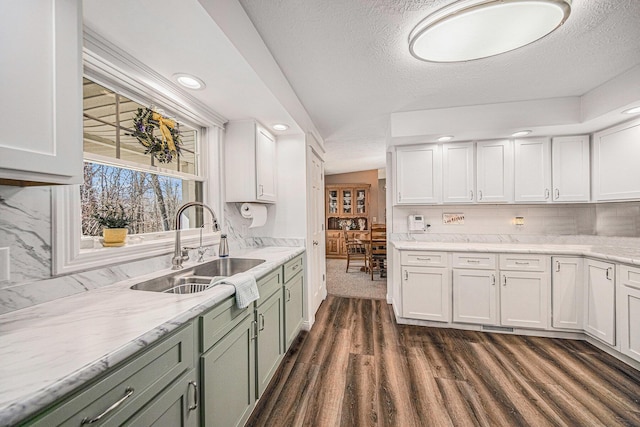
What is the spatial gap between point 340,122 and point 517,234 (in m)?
2.54

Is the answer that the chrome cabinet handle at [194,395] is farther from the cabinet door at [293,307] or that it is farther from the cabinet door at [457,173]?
the cabinet door at [457,173]

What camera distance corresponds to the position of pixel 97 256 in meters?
1.33

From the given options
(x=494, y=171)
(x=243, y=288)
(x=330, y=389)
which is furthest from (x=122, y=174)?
(x=494, y=171)

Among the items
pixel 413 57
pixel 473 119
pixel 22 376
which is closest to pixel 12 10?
pixel 22 376

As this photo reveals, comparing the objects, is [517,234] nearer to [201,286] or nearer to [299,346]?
[299,346]

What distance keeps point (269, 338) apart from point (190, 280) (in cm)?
68

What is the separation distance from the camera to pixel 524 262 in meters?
2.70

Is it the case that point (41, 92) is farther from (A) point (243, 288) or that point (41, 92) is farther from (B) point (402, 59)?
(B) point (402, 59)

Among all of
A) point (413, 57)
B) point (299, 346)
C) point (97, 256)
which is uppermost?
point (413, 57)

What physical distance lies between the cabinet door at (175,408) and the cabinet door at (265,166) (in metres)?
1.66

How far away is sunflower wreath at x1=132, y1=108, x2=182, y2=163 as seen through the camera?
1.68 m

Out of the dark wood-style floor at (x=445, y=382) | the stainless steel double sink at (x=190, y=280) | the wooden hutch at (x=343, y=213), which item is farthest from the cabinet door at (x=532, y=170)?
the wooden hutch at (x=343, y=213)

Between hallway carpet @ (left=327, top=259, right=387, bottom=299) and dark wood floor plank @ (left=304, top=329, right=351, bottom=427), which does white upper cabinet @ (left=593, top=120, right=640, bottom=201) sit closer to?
hallway carpet @ (left=327, top=259, right=387, bottom=299)

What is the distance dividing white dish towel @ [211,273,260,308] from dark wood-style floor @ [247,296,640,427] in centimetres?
81
